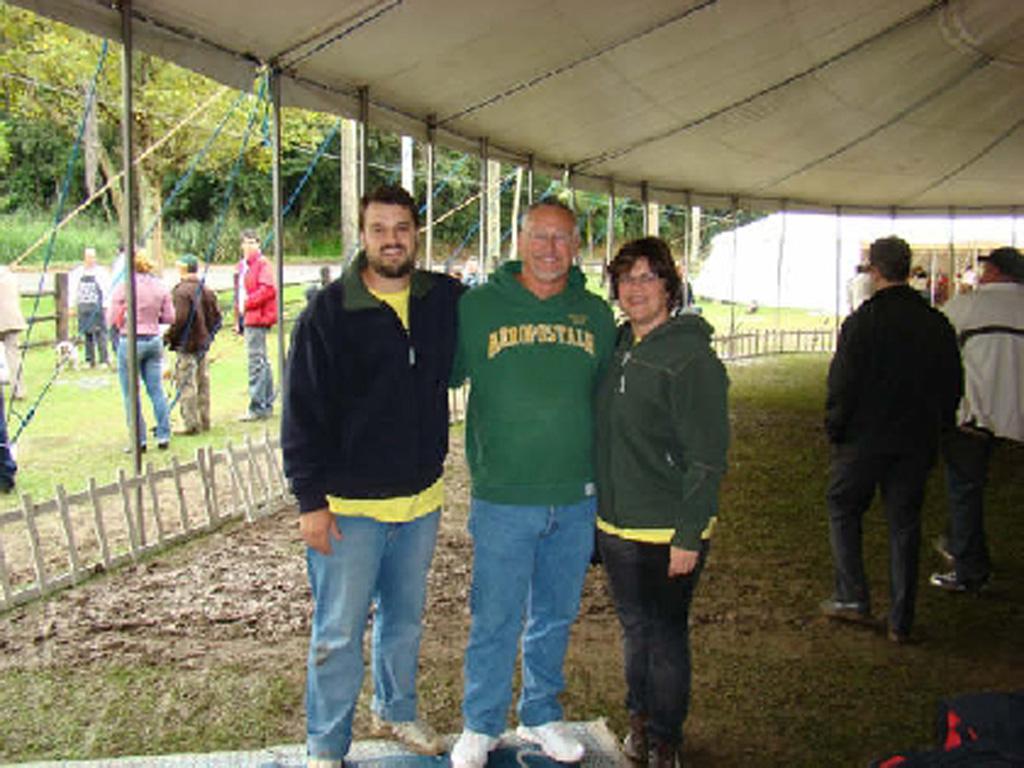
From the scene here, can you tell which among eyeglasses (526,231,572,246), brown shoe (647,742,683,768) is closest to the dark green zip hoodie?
eyeglasses (526,231,572,246)

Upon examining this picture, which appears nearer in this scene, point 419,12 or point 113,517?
point 419,12

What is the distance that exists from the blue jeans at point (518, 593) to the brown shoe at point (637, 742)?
28 cm

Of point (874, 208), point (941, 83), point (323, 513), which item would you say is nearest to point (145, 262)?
point (323, 513)

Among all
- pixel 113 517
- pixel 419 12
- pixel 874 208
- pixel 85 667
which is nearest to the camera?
pixel 85 667

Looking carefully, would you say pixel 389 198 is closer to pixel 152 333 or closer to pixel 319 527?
pixel 319 527

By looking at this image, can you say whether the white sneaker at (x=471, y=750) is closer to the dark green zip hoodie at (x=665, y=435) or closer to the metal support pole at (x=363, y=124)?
the dark green zip hoodie at (x=665, y=435)

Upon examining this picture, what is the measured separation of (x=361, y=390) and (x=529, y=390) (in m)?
0.46

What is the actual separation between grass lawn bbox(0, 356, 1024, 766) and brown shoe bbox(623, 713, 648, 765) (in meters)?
0.16

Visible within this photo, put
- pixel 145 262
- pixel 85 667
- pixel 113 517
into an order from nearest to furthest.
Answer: pixel 85 667
pixel 113 517
pixel 145 262

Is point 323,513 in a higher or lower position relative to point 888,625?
higher

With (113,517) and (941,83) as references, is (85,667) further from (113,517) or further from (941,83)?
(941,83)

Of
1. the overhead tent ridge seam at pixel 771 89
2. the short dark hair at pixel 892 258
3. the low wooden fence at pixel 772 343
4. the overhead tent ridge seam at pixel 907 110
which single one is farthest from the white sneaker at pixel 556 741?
the low wooden fence at pixel 772 343

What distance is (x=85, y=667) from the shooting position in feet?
11.9

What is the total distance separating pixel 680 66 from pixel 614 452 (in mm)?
4330
